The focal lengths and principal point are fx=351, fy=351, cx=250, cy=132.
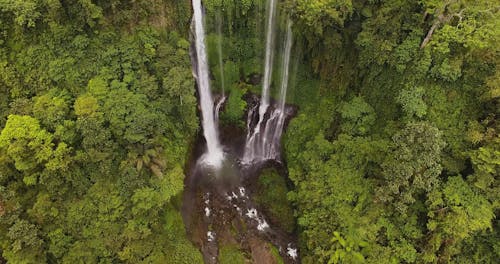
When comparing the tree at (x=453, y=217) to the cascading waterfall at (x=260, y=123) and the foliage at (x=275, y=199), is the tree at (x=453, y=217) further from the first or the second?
the cascading waterfall at (x=260, y=123)

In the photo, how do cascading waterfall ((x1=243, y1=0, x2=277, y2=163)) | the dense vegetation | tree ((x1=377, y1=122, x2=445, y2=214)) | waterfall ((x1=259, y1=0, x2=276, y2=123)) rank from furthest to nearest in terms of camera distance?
cascading waterfall ((x1=243, y1=0, x2=277, y2=163))
waterfall ((x1=259, y1=0, x2=276, y2=123))
the dense vegetation
tree ((x1=377, y1=122, x2=445, y2=214))

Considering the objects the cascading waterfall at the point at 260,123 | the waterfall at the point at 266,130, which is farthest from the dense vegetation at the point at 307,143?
the waterfall at the point at 266,130

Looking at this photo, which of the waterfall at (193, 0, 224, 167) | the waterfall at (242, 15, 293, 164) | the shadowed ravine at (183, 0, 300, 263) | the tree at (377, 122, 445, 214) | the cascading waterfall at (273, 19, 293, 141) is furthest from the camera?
the waterfall at (242, 15, 293, 164)

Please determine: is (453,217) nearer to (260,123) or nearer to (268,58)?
(260,123)

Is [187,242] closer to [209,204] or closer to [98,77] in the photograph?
[209,204]

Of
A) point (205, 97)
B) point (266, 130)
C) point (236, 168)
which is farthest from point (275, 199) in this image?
point (205, 97)

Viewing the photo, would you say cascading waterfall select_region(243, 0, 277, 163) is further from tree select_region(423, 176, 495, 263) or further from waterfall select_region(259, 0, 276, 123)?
tree select_region(423, 176, 495, 263)

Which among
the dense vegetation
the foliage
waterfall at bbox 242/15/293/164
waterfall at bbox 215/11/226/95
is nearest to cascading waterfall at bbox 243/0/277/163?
waterfall at bbox 242/15/293/164
